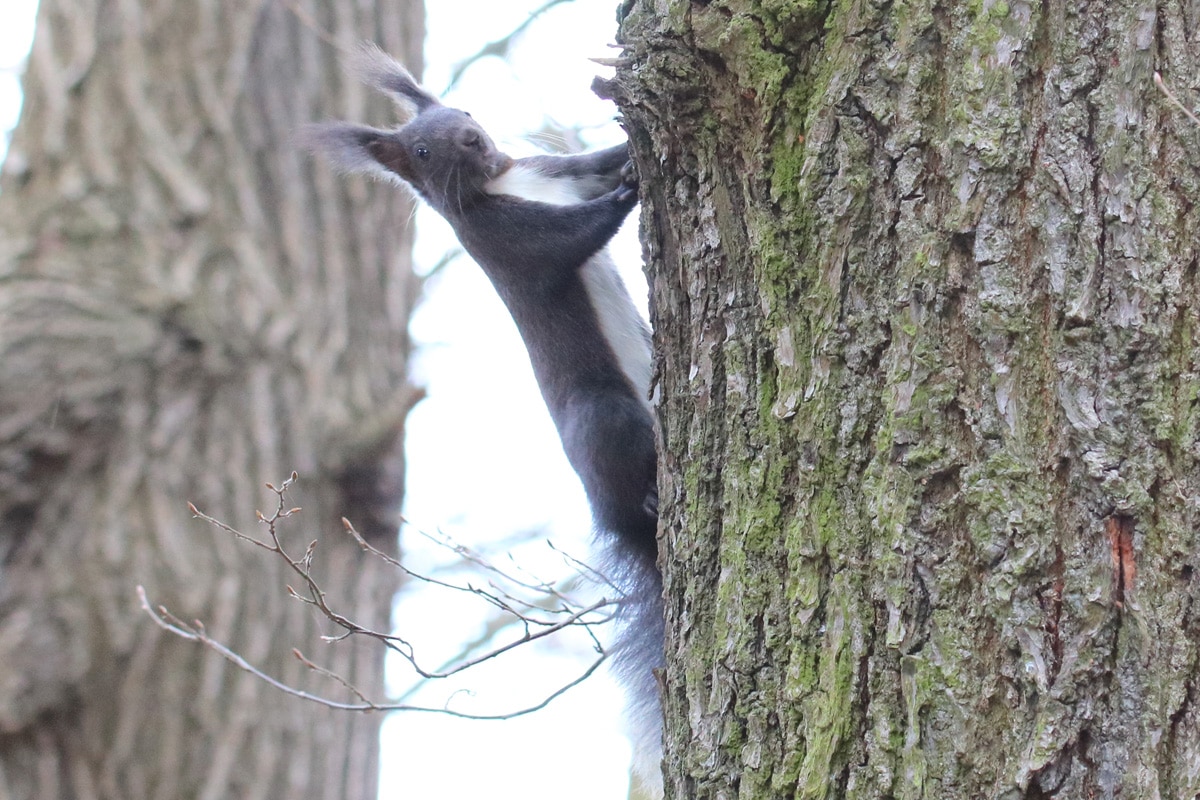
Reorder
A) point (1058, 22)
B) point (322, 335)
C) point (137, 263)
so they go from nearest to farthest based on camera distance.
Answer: point (1058, 22), point (137, 263), point (322, 335)

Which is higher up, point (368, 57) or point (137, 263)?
point (368, 57)

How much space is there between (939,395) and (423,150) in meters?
2.28

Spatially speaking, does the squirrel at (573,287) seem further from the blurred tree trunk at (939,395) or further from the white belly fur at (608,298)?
the blurred tree trunk at (939,395)

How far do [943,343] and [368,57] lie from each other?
2456 millimetres

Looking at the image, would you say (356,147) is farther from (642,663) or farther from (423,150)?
(642,663)

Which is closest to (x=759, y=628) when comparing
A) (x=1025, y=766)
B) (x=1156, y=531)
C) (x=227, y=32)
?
(x=1025, y=766)

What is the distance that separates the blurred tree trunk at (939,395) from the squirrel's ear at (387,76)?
1.93 meters

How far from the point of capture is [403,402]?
3.13 meters

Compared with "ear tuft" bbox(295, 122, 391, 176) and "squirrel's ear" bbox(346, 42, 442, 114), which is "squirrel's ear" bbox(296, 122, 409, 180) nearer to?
"ear tuft" bbox(295, 122, 391, 176)

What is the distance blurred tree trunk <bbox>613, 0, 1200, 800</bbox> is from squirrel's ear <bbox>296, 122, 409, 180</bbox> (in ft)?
5.63

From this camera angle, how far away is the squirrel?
8.32 feet

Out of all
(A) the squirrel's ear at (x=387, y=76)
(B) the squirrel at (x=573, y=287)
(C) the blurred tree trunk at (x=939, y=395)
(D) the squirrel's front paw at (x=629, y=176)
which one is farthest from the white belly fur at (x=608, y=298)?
(C) the blurred tree trunk at (x=939, y=395)

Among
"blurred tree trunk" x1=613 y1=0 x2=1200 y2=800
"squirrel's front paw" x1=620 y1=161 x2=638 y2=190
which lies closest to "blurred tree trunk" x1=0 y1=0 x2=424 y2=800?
"squirrel's front paw" x1=620 y1=161 x2=638 y2=190

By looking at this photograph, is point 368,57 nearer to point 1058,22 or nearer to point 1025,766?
point 1058,22
